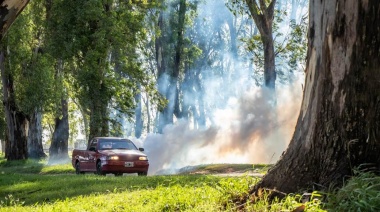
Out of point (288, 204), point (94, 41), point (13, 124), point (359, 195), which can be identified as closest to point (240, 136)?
point (94, 41)

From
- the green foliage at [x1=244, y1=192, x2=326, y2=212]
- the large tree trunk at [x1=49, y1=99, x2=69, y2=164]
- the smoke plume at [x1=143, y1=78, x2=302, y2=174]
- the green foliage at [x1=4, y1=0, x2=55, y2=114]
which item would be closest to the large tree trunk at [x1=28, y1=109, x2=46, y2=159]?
the large tree trunk at [x1=49, y1=99, x2=69, y2=164]

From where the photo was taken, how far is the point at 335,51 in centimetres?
611

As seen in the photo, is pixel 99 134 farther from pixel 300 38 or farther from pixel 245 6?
pixel 300 38

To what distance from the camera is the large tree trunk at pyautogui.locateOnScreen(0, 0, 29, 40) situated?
5297 mm

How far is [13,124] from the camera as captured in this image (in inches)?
1395

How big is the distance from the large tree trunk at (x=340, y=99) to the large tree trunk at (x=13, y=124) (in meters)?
30.3

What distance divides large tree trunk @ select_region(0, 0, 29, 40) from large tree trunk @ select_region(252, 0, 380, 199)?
3.17 m

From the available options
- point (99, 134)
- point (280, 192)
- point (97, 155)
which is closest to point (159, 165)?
point (99, 134)

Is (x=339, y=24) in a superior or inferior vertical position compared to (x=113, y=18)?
inferior

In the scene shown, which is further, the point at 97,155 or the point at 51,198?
the point at 97,155

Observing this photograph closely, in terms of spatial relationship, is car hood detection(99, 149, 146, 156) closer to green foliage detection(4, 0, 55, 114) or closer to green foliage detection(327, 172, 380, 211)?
green foliage detection(4, 0, 55, 114)

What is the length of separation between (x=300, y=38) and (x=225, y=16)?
32.2m

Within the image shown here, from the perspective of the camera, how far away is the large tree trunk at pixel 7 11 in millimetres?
5297

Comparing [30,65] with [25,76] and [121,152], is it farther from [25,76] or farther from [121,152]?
[121,152]
